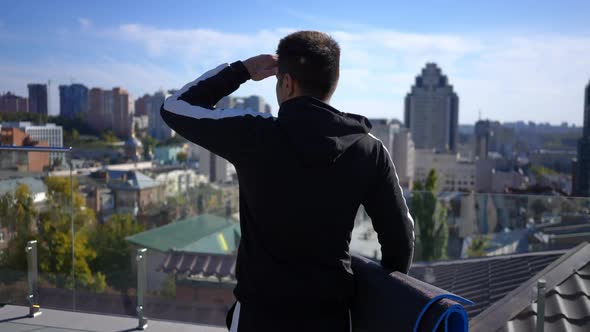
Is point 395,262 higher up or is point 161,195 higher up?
point 395,262

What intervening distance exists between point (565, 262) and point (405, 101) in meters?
129

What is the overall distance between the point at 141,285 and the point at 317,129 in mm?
2060

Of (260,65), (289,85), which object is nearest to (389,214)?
(289,85)

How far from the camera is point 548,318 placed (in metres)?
2.25

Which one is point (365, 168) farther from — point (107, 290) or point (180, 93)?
point (107, 290)

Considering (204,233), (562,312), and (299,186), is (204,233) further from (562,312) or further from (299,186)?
(299,186)

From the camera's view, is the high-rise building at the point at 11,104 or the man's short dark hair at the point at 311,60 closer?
the man's short dark hair at the point at 311,60

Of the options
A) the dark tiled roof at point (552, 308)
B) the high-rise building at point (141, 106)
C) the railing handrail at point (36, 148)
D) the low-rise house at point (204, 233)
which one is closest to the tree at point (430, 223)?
the low-rise house at point (204, 233)

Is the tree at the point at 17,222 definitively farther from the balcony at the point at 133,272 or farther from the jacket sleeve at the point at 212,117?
the jacket sleeve at the point at 212,117

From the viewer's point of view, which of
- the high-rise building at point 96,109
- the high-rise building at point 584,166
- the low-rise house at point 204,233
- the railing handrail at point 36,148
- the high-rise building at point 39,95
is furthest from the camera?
the high-rise building at point 96,109

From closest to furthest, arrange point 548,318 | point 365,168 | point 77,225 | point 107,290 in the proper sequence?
point 365,168, point 548,318, point 107,290, point 77,225

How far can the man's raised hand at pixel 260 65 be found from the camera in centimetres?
142

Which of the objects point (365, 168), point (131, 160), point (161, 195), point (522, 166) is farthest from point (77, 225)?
point (522, 166)

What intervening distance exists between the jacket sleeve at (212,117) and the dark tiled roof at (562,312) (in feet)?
5.26
